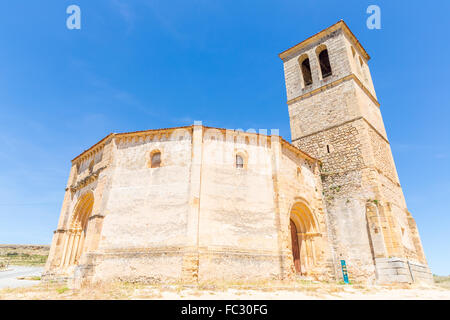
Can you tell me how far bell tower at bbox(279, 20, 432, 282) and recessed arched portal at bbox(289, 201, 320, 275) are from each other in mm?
1400

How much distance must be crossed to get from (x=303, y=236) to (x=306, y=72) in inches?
583

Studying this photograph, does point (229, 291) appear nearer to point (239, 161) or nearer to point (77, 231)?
point (239, 161)

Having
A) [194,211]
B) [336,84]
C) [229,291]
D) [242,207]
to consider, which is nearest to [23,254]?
[194,211]

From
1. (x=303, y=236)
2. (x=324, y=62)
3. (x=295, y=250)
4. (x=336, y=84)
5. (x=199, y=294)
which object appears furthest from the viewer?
(x=324, y=62)

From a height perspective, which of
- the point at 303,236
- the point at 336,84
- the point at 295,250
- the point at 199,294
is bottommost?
the point at 199,294

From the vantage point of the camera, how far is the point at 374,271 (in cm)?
1420

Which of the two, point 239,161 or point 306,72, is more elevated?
point 306,72

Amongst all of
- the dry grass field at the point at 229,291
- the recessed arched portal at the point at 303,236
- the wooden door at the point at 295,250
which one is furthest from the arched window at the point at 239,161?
the dry grass field at the point at 229,291

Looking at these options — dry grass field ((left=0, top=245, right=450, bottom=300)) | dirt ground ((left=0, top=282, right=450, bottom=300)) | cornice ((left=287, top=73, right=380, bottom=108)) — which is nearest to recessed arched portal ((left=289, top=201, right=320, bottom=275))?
dry grass field ((left=0, top=245, right=450, bottom=300))

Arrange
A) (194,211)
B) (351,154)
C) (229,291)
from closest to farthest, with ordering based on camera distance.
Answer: (229,291) → (194,211) → (351,154)

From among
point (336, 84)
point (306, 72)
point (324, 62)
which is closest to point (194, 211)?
point (336, 84)

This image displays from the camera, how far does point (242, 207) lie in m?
13.8

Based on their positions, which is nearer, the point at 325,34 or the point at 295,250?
the point at 295,250
